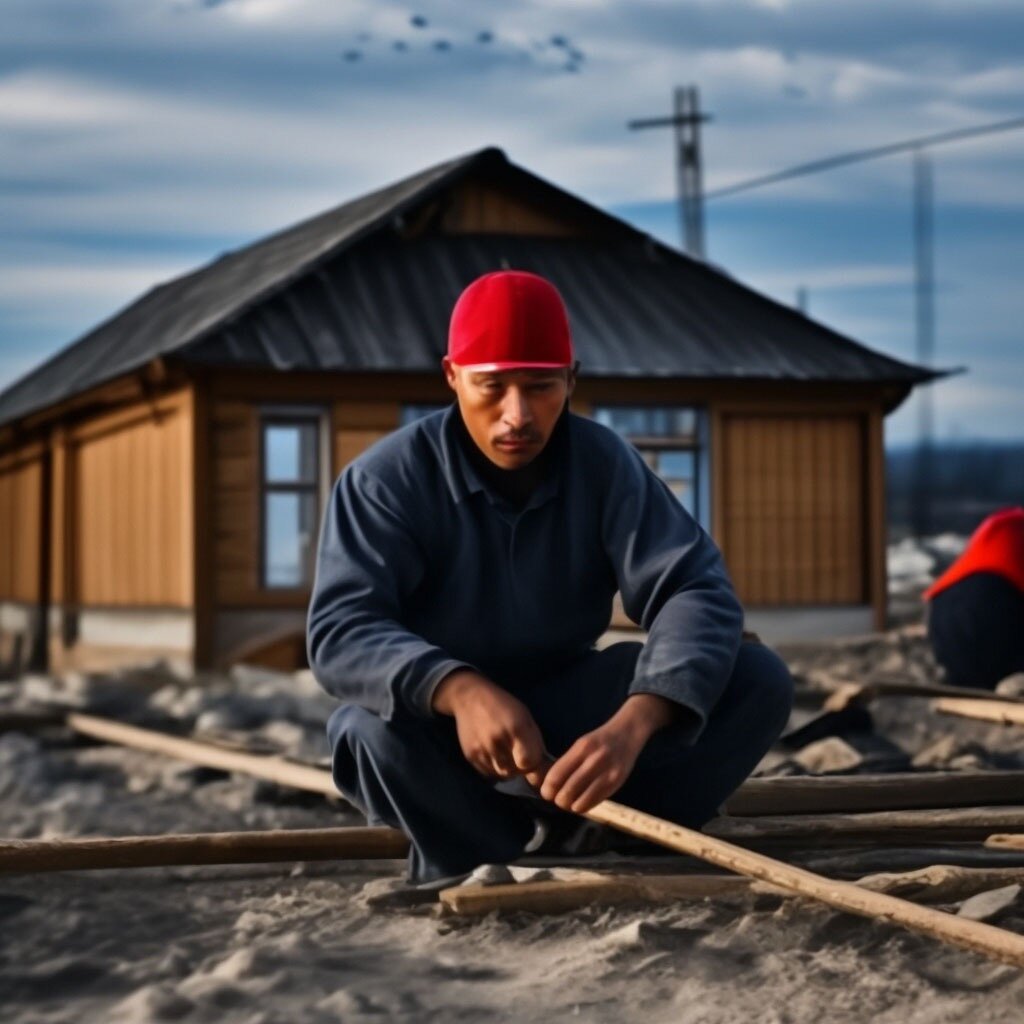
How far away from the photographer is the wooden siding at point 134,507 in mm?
15539

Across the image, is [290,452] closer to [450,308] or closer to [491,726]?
[450,308]

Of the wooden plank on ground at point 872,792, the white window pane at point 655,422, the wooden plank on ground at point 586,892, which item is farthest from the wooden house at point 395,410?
the wooden plank on ground at point 586,892

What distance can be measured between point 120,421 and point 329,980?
14.3 meters

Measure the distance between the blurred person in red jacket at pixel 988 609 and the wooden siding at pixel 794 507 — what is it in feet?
23.6

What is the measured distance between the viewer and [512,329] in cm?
392

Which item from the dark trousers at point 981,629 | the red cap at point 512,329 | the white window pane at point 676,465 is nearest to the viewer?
A: the red cap at point 512,329

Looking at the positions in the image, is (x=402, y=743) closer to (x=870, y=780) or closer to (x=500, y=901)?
(x=500, y=901)

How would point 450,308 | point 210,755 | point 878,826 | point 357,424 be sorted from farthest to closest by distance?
1. point 450,308
2. point 357,424
3. point 210,755
4. point 878,826

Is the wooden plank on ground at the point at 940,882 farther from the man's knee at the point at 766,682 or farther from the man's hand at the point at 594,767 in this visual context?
the man's hand at the point at 594,767

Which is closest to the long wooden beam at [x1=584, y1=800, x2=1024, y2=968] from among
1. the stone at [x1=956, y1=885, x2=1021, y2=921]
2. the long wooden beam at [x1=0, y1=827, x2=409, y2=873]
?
the stone at [x1=956, y1=885, x2=1021, y2=921]

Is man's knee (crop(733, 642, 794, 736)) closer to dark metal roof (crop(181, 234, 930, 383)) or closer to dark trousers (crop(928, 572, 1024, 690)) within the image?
dark trousers (crop(928, 572, 1024, 690))

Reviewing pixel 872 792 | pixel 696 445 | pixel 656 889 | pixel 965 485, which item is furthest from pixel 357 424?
pixel 965 485

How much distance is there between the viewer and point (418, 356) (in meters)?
15.4

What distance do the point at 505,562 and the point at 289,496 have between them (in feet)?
38.3
